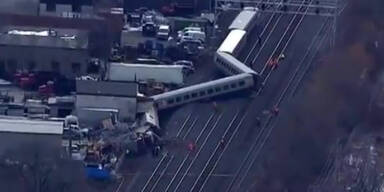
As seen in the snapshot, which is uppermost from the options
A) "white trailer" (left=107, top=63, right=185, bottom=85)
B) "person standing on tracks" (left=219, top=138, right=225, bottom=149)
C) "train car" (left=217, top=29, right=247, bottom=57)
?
"train car" (left=217, top=29, right=247, bottom=57)

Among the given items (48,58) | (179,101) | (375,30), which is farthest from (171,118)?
(375,30)

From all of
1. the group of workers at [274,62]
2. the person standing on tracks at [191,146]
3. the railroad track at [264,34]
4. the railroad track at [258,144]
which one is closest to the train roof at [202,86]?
the railroad track at [258,144]

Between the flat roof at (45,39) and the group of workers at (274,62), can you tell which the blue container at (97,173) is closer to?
the flat roof at (45,39)

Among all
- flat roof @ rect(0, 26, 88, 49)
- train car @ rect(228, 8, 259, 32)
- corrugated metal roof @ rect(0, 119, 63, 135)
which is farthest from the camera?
train car @ rect(228, 8, 259, 32)

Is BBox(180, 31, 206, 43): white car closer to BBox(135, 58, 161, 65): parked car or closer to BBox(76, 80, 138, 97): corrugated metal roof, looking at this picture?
BBox(135, 58, 161, 65): parked car

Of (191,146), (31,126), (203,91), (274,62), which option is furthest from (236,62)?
(31,126)

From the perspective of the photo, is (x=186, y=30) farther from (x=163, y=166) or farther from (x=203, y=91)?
(x=163, y=166)

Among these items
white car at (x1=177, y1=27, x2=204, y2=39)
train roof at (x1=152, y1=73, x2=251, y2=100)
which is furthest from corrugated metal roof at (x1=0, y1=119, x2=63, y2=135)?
white car at (x1=177, y1=27, x2=204, y2=39)
